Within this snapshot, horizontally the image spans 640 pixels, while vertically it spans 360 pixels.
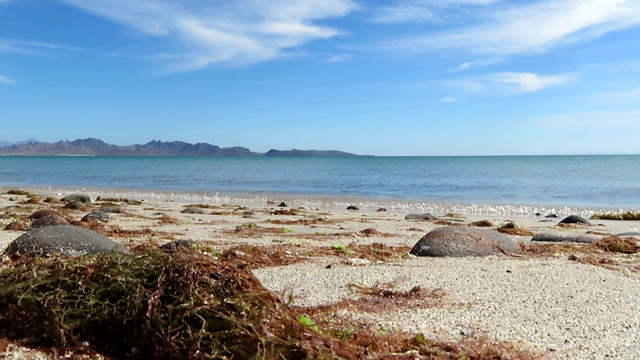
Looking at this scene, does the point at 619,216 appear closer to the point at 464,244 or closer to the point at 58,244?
the point at 464,244

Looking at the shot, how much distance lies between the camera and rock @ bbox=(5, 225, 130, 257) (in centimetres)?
654

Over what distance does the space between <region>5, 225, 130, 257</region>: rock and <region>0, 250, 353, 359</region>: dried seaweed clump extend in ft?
8.23

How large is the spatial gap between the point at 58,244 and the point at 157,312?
370 centimetres

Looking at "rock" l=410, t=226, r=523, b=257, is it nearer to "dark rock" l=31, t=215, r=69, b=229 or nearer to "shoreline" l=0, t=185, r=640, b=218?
"dark rock" l=31, t=215, r=69, b=229

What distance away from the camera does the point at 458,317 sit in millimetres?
5012

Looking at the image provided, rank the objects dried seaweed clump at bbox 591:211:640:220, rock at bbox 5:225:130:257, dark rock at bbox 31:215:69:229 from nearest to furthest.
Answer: rock at bbox 5:225:130:257 → dark rock at bbox 31:215:69:229 → dried seaweed clump at bbox 591:211:640:220

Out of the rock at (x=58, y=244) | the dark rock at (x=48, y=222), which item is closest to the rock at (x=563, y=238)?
the rock at (x=58, y=244)

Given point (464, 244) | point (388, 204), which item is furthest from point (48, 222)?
point (388, 204)

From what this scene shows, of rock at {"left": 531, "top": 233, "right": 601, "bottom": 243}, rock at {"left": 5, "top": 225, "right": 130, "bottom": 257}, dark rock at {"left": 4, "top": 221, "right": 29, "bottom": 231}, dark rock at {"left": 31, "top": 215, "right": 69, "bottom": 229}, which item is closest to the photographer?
rock at {"left": 5, "top": 225, "right": 130, "bottom": 257}

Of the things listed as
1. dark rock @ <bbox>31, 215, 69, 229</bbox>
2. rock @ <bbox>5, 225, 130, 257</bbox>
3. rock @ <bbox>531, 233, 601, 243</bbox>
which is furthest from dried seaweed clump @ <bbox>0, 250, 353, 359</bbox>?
rock @ <bbox>531, 233, 601, 243</bbox>

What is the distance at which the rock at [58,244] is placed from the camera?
6.54 metres

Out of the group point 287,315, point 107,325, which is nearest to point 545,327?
point 287,315

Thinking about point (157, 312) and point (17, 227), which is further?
point (17, 227)

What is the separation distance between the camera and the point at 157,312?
3564mm
